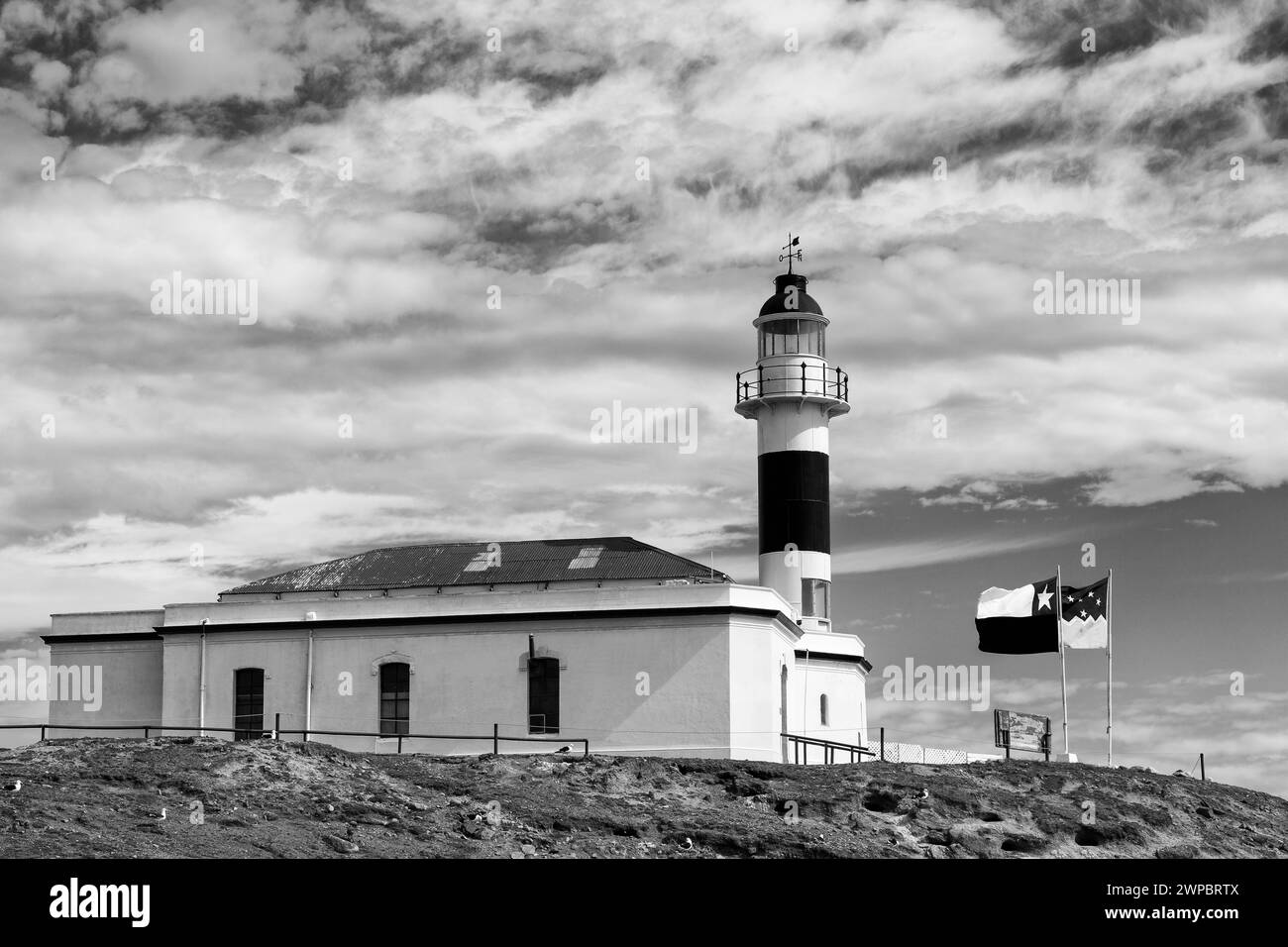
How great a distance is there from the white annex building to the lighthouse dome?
0.06 meters

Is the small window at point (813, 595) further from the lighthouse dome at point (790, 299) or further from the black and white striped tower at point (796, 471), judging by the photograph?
the lighthouse dome at point (790, 299)

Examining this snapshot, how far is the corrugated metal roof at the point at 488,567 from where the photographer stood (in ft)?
126

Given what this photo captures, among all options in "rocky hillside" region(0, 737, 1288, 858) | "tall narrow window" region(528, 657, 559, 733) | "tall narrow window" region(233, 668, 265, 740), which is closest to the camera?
"rocky hillside" region(0, 737, 1288, 858)

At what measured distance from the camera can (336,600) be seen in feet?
124

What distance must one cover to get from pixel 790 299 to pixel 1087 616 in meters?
11.9

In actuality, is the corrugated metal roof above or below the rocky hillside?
above

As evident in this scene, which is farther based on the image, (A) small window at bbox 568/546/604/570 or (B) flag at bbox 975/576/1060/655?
(A) small window at bbox 568/546/604/570

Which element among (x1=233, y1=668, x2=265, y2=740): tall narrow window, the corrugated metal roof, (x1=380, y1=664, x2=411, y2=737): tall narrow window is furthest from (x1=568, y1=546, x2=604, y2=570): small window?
(x1=233, y1=668, x2=265, y2=740): tall narrow window

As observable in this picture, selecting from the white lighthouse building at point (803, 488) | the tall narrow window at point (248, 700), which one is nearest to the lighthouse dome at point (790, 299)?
the white lighthouse building at point (803, 488)

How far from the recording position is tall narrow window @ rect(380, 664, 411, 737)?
36.8 metres

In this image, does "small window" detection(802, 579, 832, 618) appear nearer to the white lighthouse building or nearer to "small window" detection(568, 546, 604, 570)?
the white lighthouse building

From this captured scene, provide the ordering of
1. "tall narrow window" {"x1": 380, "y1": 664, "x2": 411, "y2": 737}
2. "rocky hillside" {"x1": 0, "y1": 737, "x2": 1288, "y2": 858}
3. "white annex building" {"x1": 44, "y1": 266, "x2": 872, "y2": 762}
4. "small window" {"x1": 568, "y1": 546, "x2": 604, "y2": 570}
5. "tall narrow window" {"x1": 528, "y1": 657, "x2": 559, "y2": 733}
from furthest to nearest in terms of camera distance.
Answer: "small window" {"x1": 568, "y1": 546, "x2": 604, "y2": 570} → "tall narrow window" {"x1": 380, "y1": 664, "x2": 411, "y2": 737} → "tall narrow window" {"x1": 528, "y1": 657, "x2": 559, "y2": 733} → "white annex building" {"x1": 44, "y1": 266, "x2": 872, "y2": 762} → "rocky hillside" {"x1": 0, "y1": 737, "x2": 1288, "y2": 858}
